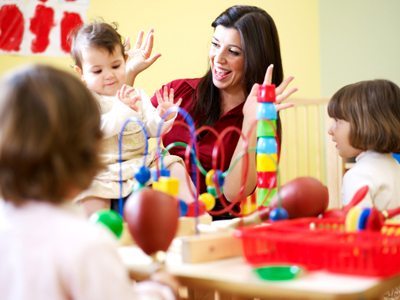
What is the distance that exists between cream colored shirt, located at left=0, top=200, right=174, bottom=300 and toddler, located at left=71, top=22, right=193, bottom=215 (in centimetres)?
81

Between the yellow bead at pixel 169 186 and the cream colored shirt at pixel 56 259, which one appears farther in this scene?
the yellow bead at pixel 169 186

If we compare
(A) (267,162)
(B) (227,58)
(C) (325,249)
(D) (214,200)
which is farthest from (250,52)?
(C) (325,249)

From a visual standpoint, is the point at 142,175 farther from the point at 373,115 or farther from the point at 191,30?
the point at 191,30

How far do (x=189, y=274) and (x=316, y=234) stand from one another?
211mm

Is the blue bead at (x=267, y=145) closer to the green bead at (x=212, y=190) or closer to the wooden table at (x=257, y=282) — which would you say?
the green bead at (x=212, y=190)

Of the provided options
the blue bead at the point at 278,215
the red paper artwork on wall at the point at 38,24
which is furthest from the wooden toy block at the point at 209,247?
the red paper artwork on wall at the point at 38,24

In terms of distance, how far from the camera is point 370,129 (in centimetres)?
188

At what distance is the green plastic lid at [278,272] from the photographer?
99cm

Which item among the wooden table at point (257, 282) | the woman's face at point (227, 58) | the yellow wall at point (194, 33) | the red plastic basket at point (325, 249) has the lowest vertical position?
the wooden table at point (257, 282)

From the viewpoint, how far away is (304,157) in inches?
147

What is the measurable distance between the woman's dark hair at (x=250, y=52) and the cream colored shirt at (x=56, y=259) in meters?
1.30

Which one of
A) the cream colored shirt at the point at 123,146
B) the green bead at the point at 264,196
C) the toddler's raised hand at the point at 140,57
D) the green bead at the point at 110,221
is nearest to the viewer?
→ the green bead at the point at 110,221

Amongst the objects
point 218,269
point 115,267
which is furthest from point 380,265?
point 115,267

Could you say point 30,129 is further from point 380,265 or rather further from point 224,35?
point 224,35
